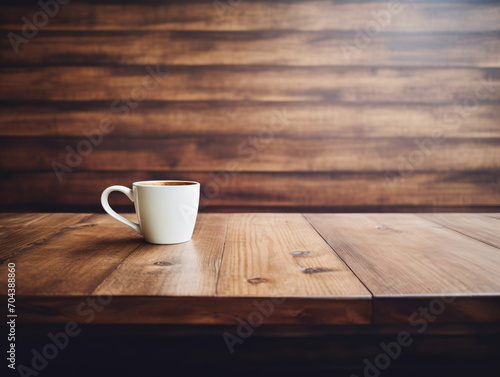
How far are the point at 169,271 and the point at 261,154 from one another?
991 mm

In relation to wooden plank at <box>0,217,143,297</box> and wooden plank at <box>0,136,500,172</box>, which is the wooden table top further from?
wooden plank at <box>0,136,500,172</box>

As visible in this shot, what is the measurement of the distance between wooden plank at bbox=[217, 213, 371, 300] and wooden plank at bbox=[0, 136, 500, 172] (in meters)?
0.67

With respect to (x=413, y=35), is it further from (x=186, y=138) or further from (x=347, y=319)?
(x=347, y=319)

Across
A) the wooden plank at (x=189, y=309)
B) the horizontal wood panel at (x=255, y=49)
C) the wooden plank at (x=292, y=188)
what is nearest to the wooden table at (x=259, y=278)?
the wooden plank at (x=189, y=309)

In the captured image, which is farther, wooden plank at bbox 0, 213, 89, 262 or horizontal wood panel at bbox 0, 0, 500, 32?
horizontal wood panel at bbox 0, 0, 500, 32

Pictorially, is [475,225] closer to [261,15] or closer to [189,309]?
[189,309]

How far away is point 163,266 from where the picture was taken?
58 cm

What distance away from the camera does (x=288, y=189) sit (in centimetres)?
152

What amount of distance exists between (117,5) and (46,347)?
119 centimetres

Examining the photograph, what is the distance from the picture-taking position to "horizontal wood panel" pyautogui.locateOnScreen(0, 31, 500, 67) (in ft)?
4.76

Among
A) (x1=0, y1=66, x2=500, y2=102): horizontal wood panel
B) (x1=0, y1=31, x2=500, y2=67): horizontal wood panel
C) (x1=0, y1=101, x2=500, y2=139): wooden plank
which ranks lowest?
(x1=0, y1=101, x2=500, y2=139): wooden plank

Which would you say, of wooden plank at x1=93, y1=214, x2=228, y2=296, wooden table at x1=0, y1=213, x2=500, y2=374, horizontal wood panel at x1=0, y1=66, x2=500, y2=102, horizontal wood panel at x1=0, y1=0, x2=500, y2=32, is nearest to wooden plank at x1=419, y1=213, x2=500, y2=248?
wooden table at x1=0, y1=213, x2=500, y2=374

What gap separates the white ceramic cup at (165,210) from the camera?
27.3 inches

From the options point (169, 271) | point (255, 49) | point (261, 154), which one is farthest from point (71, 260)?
point (255, 49)
